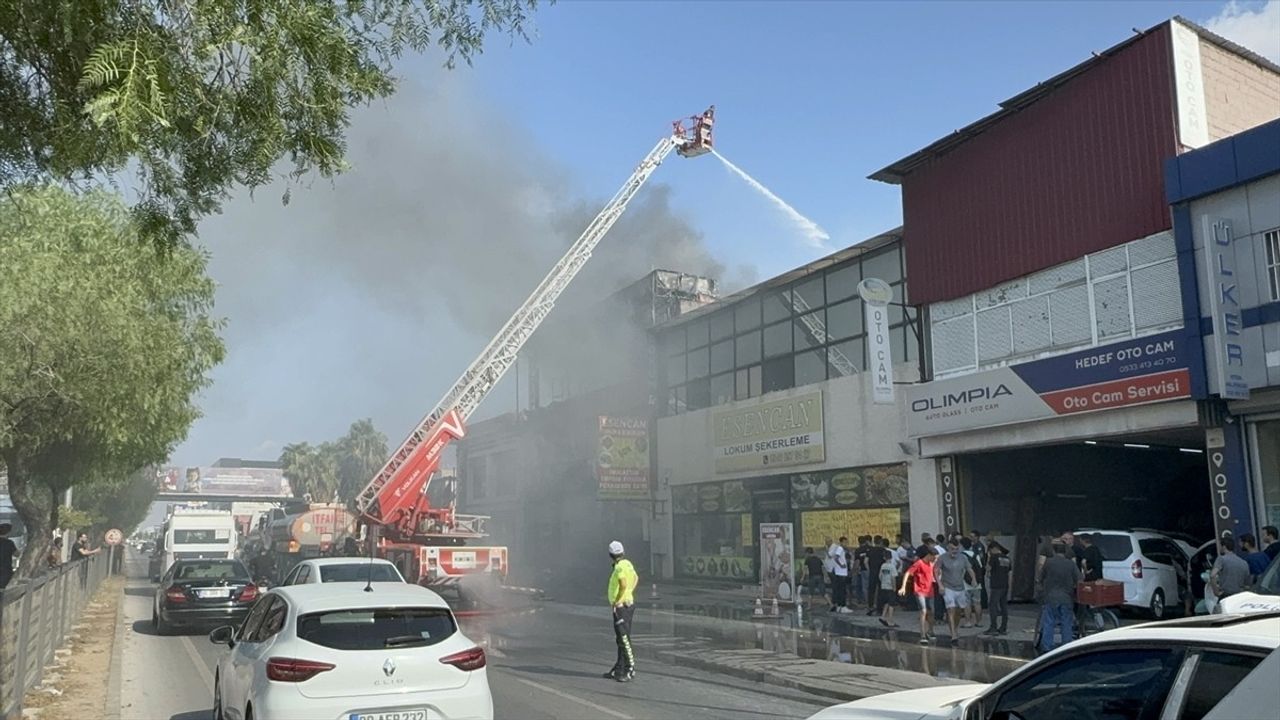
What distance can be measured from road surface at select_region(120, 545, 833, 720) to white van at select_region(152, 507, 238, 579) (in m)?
18.9

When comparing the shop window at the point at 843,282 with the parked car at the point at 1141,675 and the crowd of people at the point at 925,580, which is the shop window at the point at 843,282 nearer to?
the crowd of people at the point at 925,580

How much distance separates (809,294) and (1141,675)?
23.2 metres

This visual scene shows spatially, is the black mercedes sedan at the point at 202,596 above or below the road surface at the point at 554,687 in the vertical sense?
above

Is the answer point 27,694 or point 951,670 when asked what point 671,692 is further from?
point 27,694

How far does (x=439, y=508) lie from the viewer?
949 inches

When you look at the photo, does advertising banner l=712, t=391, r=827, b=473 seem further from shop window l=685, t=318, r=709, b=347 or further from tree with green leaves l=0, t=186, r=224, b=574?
tree with green leaves l=0, t=186, r=224, b=574

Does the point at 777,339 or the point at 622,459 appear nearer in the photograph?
the point at 777,339

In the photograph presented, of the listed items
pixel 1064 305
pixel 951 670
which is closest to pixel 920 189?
pixel 1064 305

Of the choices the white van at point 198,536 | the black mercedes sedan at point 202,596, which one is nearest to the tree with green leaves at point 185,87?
the black mercedes sedan at point 202,596

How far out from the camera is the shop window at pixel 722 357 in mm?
29234

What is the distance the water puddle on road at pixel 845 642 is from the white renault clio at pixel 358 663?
7132 mm

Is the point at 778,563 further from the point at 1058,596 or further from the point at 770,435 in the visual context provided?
the point at 1058,596

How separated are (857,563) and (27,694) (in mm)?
15160

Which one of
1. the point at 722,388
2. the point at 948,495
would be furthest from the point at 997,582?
the point at 722,388
